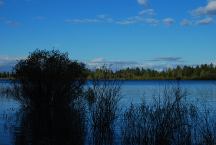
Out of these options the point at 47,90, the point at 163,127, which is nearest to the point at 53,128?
the point at 47,90

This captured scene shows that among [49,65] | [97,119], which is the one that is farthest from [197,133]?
[49,65]

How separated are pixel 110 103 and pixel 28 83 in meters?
8.27

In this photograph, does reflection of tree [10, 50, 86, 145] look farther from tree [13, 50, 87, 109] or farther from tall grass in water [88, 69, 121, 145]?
tall grass in water [88, 69, 121, 145]

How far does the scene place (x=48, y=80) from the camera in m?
24.7

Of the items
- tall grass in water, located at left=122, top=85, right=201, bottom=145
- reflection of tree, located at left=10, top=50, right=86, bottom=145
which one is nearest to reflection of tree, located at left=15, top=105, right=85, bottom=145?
reflection of tree, located at left=10, top=50, right=86, bottom=145

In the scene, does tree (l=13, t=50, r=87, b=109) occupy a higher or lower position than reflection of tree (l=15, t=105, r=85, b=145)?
higher

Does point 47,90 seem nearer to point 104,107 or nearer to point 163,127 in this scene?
point 104,107

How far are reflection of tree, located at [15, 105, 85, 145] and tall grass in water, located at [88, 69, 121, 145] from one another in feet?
2.84

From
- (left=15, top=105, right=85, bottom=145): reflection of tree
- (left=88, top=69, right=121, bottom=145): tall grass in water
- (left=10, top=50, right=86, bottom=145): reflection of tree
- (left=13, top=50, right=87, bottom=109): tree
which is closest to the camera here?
(left=88, top=69, right=121, bottom=145): tall grass in water

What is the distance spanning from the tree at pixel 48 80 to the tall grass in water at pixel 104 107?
5.14m

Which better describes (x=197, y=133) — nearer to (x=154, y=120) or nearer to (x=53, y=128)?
(x=154, y=120)

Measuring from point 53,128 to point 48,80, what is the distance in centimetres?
363

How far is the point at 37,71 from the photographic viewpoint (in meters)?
25.1

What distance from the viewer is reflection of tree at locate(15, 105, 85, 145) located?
1952 cm
